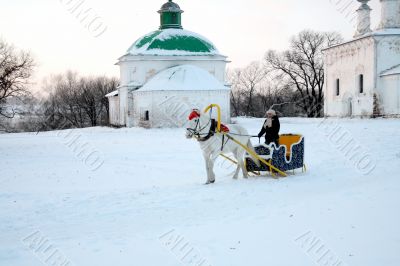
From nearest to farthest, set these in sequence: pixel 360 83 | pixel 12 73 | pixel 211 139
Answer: pixel 211 139 < pixel 12 73 < pixel 360 83

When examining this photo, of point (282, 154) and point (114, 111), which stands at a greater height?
point (114, 111)

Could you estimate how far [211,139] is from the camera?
10.8m

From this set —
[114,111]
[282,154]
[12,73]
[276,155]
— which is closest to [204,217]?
[276,155]

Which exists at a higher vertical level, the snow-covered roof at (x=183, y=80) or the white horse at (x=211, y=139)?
the snow-covered roof at (x=183, y=80)

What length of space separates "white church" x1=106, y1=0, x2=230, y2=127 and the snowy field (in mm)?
→ 20802

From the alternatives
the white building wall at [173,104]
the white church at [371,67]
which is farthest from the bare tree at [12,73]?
the white church at [371,67]

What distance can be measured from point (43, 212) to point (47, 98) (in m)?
70.6

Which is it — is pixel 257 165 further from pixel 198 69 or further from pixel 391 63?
pixel 391 63

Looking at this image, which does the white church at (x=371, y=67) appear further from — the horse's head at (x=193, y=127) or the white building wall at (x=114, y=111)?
the horse's head at (x=193, y=127)

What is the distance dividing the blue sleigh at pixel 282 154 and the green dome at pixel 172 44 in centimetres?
2724

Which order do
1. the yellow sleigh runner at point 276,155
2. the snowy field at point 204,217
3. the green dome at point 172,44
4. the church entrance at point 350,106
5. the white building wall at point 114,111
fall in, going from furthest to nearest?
the white building wall at point 114,111 < the church entrance at point 350,106 < the green dome at point 172,44 < the yellow sleigh runner at point 276,155 < the snowy field at point 204,217

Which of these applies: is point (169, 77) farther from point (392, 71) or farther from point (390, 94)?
point (392, 71)

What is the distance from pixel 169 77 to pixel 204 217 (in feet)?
94.6

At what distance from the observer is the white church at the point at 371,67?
35.1 m
